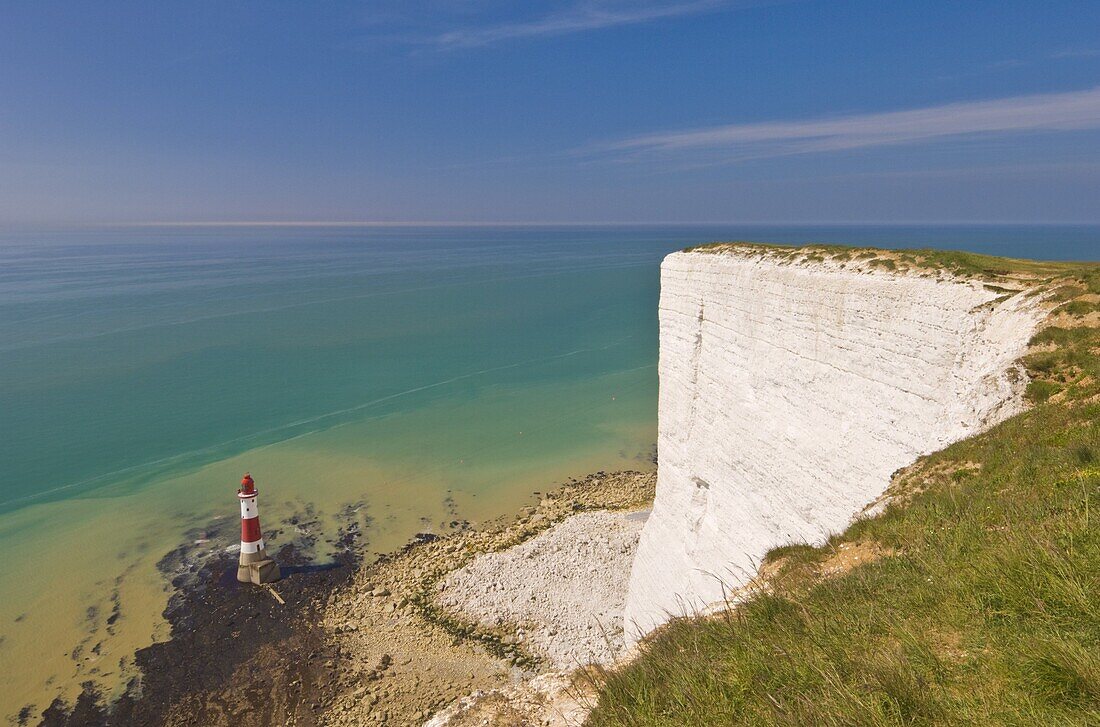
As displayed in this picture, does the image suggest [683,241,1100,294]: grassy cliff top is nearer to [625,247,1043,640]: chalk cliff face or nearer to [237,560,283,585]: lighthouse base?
[625,247,1043,640]: chalk cliff face

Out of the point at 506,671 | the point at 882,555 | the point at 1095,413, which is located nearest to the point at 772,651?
the point at 882,555

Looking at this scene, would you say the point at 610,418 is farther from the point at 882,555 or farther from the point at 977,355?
the point at 882,555

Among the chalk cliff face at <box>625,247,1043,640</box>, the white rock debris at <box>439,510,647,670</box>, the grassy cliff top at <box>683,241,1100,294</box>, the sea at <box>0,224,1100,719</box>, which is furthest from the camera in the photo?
the sea at <box>0,224,1100,719</box>

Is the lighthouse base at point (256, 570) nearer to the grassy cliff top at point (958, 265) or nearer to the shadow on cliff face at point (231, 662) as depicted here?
the shadow on cliff face at point (231, 662)

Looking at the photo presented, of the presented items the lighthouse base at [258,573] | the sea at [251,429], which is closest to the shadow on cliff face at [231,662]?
the lighthouse base at [258,573]

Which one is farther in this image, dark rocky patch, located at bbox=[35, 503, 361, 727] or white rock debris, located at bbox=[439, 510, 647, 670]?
white rock debris, located at bbox=[439, 510, 647, 670]

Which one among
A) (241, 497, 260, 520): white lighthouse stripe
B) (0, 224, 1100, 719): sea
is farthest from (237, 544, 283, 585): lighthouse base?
(0, 224, 1100, 719): sea

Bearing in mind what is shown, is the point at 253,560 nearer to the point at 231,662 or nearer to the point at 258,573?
the point at 258,573
